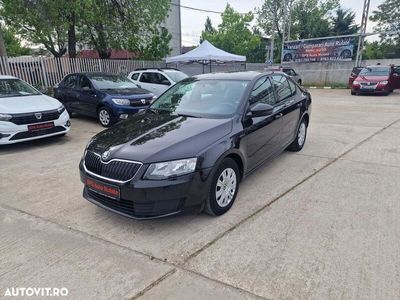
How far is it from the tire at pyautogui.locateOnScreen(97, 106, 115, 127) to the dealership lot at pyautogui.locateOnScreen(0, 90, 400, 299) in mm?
3529

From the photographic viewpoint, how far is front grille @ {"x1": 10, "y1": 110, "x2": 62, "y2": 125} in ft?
19.7

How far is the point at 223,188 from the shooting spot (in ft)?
11.3

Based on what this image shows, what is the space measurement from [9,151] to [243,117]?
501 cm

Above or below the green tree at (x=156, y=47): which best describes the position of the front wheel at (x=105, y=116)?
below

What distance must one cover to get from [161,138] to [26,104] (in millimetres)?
4502

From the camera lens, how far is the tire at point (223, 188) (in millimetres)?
3277

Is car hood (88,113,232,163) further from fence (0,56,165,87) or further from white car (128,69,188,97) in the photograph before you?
fence (0,56,165,87)

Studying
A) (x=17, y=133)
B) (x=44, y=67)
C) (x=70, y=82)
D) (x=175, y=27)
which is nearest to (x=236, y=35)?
(x=175, y=27)

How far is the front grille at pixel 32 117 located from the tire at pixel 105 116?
180 cm

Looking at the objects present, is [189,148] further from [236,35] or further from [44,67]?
[236,35]

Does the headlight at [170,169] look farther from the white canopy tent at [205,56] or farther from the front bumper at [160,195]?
the white canopy tent at [205,56]

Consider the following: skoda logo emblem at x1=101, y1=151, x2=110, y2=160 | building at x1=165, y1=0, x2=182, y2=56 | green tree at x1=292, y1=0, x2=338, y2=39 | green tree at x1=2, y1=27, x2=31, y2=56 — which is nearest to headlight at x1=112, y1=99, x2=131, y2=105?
skoda logo emblem at x1=101, y1=151, x2=110, y2=160

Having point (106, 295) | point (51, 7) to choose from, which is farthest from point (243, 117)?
point (51, 7)

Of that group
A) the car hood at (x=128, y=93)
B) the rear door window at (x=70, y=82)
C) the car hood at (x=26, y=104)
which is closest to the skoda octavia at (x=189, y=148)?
the car hood at (x=26, y=104)
